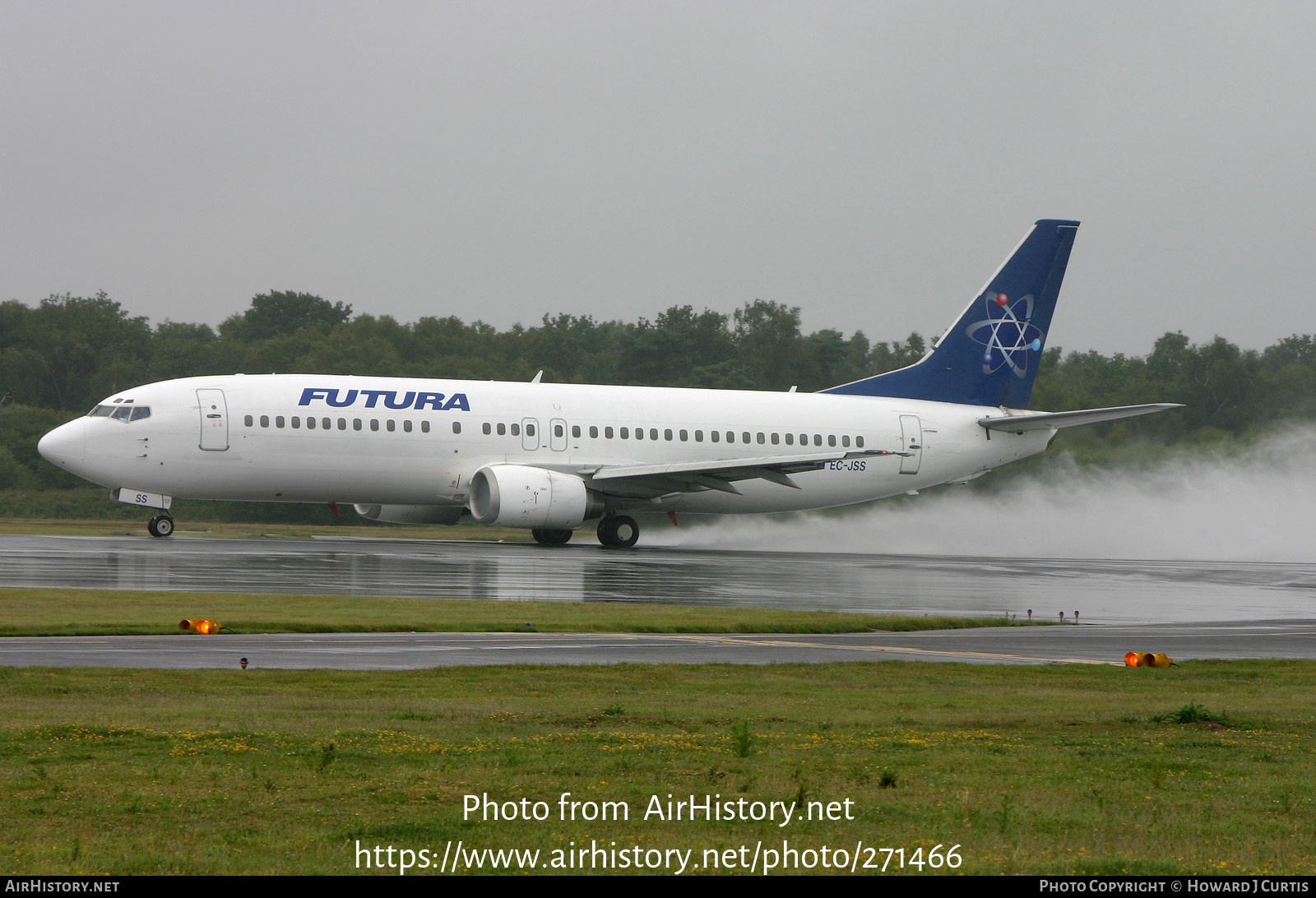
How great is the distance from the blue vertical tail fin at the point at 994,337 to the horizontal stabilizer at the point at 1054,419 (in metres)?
1.33

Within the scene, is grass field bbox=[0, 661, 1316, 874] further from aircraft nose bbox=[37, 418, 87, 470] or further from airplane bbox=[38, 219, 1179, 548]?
aircraft nose bbox=[37, 418, 87, 470]

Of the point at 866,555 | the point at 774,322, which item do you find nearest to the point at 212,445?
the point at 866,555

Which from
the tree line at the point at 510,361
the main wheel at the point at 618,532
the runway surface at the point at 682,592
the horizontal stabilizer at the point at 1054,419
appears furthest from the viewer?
the tree line at the point at 510,361

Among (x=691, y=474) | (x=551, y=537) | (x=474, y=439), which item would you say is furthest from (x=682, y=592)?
(x=551, y=537)

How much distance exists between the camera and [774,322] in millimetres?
82812

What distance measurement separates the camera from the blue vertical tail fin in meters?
41.2

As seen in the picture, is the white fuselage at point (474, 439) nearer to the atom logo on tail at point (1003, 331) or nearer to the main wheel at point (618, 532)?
the main wheel at point (618, 532)

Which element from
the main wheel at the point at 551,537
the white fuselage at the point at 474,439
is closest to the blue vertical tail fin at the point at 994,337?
the white fuselage at the point at 474,439

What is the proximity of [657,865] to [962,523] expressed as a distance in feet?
131

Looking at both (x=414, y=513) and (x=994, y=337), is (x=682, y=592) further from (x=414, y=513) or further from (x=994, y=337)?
(x=994, y=337)

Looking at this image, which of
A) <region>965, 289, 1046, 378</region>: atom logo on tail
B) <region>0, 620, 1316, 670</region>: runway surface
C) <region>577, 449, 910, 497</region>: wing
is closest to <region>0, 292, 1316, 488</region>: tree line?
<region>965, 289, 1046, 378</region>: atom logo on tail

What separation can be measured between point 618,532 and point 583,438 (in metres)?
2.64

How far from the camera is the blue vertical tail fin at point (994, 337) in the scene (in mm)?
41250

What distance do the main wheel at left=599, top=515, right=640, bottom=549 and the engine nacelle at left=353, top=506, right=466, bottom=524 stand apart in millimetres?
3823
